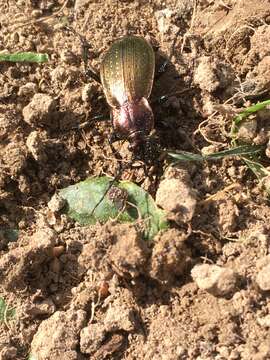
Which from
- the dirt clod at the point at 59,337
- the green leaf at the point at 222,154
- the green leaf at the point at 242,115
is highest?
the green leaf at the point at 242,115

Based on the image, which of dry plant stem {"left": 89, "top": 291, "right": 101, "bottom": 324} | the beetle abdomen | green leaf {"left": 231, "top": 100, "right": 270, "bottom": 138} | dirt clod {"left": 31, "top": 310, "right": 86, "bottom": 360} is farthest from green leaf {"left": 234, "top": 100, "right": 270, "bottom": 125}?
dirt clod {"left": 31, "top": 310, "right": 86, "bottom": 360}

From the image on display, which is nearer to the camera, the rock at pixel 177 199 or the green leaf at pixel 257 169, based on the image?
the rock at pixel 177 199

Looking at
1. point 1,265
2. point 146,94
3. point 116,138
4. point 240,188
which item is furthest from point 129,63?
point 1,265

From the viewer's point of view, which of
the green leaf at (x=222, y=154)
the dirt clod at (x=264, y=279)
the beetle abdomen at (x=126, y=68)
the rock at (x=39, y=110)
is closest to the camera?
the dirt clod at (x=264, y=279)

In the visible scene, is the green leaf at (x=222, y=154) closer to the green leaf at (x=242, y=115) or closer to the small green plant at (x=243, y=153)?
the small green plant at (x=243, y=153)

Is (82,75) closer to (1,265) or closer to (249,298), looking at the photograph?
(1,265)

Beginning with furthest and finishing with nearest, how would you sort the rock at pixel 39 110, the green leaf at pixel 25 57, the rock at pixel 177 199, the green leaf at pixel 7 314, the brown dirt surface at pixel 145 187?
the green leaf at pixel 25 57 < the rock at pixel 39 110 < the green leaf at pixel 7 314 < the rock at pixel 177 199 < the brown dirt surface at pixel 145 187

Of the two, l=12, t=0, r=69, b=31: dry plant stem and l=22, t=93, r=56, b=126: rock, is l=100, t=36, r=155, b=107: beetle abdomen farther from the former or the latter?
l=12, t=0, r=69, b=31: dry plant stem

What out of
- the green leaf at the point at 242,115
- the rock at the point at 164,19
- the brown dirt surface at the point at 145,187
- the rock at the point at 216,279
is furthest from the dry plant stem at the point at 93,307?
the rock at the point at 164,19
